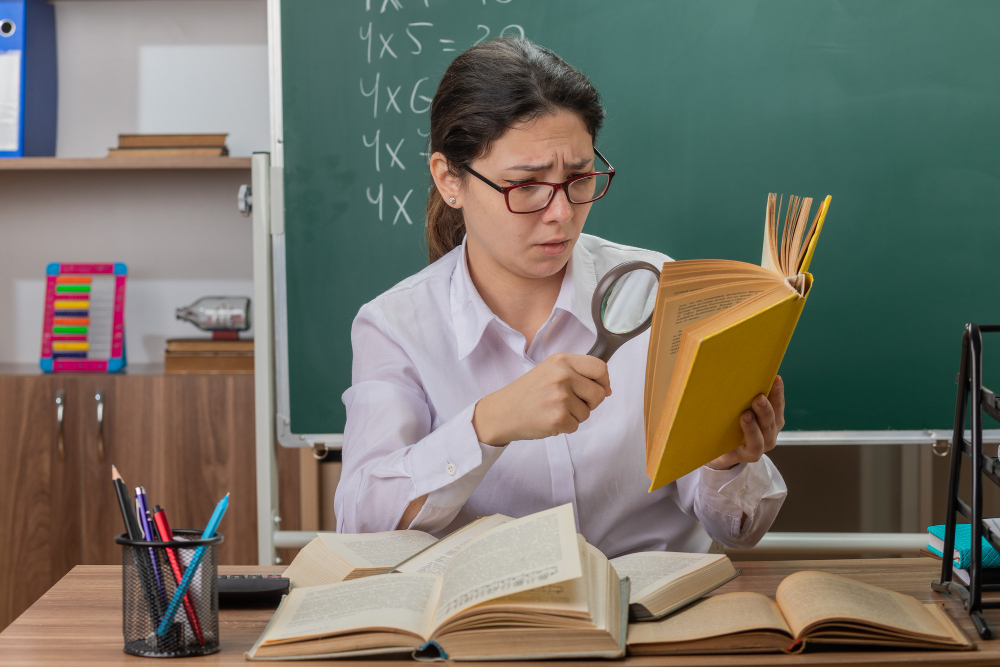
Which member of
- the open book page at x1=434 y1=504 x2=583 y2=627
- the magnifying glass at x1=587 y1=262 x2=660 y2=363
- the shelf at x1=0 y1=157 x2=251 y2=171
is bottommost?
the open book page at x1=434 y1=504 x2=583 y2=627

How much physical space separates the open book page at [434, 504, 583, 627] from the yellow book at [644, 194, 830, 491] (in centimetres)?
13

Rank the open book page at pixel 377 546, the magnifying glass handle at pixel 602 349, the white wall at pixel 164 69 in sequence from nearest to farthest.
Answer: the open book page at pixel 377 546 → the magnifying glass handle at pixel 602 349 → the white wall at pixel 164 69

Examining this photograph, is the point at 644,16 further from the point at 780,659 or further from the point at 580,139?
the point at 780,659

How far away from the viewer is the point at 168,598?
720mm

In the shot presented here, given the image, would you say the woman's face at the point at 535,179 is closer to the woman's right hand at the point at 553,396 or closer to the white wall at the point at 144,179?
the woman's right hand at the point at 553,396

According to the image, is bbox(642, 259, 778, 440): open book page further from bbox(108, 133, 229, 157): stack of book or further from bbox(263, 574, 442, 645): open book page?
bbox(108, 133, 229, 157): stack of book

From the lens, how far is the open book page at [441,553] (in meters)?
0.86

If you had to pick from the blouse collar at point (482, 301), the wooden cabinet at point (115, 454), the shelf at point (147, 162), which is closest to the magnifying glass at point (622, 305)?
the blouse collar at point (482, 301)

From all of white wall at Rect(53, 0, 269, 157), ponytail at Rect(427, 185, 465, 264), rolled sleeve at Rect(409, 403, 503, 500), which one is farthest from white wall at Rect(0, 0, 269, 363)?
rolled sleeve at Rect(409, 403, 503, 500)

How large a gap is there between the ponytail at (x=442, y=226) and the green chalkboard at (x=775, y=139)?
305mm

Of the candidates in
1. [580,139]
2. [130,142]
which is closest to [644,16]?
[580,139]

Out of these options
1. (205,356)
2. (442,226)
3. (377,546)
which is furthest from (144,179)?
(377,546)

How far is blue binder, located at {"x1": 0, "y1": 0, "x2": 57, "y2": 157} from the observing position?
2170mm

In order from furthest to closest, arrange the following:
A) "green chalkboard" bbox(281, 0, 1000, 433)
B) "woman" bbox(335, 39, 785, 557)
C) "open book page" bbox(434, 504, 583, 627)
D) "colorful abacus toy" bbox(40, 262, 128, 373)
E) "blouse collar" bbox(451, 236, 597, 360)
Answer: "colorful abacus toy" bbox(40, 262, 128, 373), "green chalkboard" bbox(281, 0, 1000, 433), "blouse collar" bbox(451, 236, 597, 360), "woman" bbox(335, 39, 785, 557), "open book page" bbox(434, 504, 583, 627)
